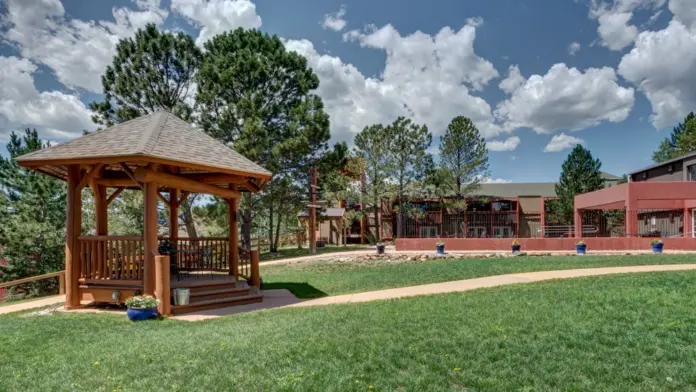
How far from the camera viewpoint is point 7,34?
587 inches

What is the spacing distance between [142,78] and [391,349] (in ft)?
76.5

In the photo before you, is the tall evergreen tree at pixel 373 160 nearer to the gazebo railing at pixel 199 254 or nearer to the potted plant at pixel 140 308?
the gazebo railing at pixel 199 254

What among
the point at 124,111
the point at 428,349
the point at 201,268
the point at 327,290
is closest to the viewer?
the point at 428,349

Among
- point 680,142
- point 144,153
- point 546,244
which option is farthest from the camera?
point 680,142

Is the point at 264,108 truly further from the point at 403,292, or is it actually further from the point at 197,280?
the point at 403,292

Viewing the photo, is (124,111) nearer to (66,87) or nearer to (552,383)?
(66,87)

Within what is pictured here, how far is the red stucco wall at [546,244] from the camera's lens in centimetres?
1938

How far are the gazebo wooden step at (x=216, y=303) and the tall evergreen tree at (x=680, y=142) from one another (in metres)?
46.2

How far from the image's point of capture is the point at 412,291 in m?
9.33

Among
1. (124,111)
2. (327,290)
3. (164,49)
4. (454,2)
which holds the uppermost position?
(164,49)

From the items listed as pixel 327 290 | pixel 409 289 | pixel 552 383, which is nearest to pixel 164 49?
pixel 327 290

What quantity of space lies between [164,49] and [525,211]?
32.5m

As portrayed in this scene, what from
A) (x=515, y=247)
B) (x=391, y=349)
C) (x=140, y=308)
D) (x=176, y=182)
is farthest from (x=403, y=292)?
(x=515, y=247)

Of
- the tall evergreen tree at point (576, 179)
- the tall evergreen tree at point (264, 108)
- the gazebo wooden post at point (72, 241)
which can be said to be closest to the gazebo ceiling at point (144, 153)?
the gazebo wooden post at point (72, 241)
